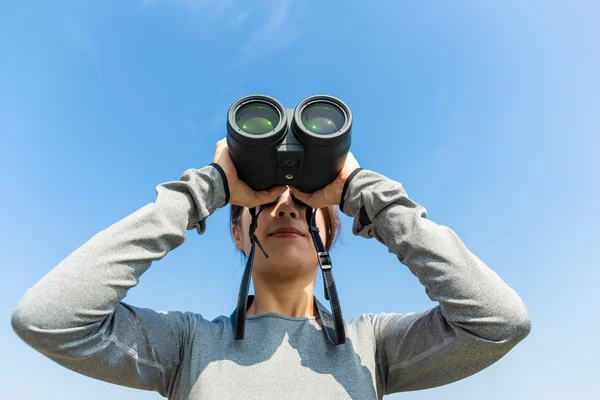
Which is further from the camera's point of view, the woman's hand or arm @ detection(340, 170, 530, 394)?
the woman's hand

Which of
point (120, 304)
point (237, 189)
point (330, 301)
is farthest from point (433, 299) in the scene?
point (120, 304)

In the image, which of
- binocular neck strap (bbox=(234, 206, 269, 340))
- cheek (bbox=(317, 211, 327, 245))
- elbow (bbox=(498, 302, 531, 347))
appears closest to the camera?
elbow (bbox=(498, 302, 531, 347))

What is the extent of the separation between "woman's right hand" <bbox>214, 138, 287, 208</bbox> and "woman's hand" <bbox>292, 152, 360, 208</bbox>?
0.12 metres

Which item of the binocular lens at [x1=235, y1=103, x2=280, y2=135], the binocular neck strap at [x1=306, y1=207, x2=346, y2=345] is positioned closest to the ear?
the binocular neck strap at [x1=306, y1=207, x2=346, y2=345]

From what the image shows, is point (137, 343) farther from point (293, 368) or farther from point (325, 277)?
point (325, 277)

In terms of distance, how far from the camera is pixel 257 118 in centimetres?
152

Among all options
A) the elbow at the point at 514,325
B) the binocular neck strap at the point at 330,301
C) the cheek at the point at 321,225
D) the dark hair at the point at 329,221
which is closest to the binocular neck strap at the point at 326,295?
the binocular neck strap at the point at 330,301

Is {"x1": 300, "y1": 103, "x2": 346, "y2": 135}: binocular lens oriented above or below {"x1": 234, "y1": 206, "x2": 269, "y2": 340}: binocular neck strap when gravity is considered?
above

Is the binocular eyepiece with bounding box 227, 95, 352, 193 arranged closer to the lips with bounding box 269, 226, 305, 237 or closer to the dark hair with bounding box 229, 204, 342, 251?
the lips with bounding box 269, 226, 305, 237

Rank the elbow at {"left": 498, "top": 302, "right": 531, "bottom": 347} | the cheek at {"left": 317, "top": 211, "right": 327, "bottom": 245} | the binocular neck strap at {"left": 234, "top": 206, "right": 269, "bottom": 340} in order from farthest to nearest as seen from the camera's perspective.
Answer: the cheek at {"left": 317, "top": 211, "right": 327, "bottom": 245} < the binocular neck strap at {"left": 234, "top": 206, "right": 269, "bottom": 340} < the elbow at {"left": 498, "top": 302, "right": 531, "bottom": 347}

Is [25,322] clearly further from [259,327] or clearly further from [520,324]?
[520,324]

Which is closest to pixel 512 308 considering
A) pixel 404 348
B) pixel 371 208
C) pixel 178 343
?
pixel 404 348

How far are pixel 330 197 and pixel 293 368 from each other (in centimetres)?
50

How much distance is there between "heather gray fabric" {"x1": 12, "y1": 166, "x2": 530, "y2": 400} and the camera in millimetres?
1170
